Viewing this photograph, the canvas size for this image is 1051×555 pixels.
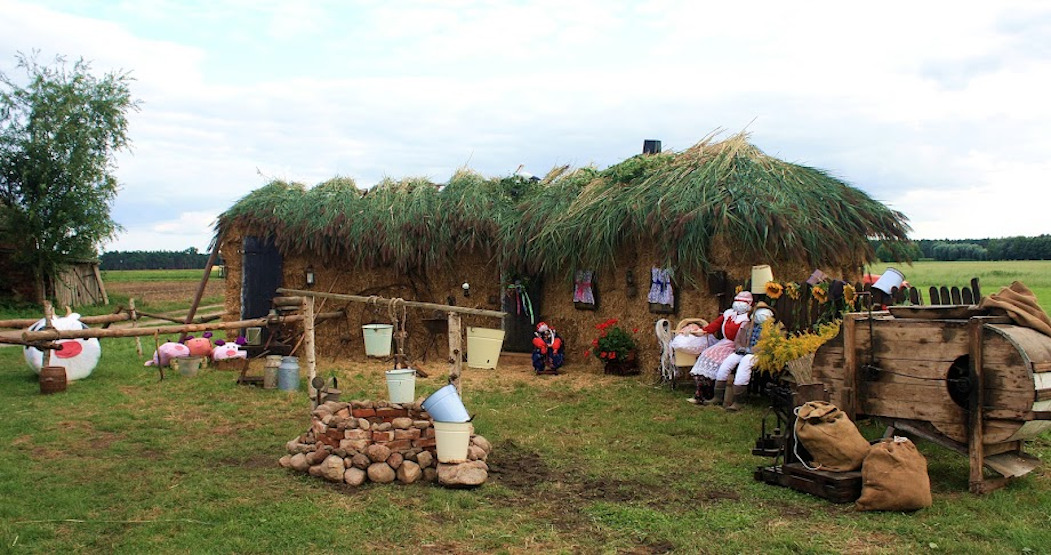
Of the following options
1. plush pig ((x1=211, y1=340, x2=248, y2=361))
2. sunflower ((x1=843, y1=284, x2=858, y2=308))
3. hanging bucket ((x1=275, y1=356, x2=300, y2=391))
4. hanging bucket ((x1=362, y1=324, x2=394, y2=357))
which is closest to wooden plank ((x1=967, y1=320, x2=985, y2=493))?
sunflower ((x1=843, y1=284, x2=858, y2=308))

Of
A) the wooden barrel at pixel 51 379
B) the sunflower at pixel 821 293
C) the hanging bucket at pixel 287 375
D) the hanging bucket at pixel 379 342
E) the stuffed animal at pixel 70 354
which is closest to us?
the hanging bucket at pixel 379 342

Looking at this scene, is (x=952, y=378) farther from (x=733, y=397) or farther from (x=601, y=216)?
(x=601, y=216)

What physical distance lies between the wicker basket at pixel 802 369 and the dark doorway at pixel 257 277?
961cm

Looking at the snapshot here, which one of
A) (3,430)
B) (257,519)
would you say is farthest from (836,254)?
(3,430)

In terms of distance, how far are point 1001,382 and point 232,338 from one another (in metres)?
12.5

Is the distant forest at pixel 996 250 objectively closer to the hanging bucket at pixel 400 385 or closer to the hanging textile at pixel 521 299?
the hanging textile at pixel 521 299

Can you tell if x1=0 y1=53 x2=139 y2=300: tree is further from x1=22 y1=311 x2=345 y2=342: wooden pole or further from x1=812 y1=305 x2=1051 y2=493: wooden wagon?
x1=812 y1=305 x2=1051 y2=493: wooden wagon

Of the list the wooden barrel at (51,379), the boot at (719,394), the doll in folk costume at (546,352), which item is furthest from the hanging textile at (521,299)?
the wooden barrel at (51,379)

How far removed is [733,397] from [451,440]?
394 cm

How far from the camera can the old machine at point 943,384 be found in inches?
203

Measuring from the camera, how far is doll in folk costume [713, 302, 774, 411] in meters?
8.51

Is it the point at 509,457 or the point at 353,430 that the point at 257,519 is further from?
the point at 509,457

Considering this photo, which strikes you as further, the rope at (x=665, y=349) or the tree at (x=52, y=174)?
the tree at (x=52, y=174)

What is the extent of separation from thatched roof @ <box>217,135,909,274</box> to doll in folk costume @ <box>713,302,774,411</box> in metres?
1.33
